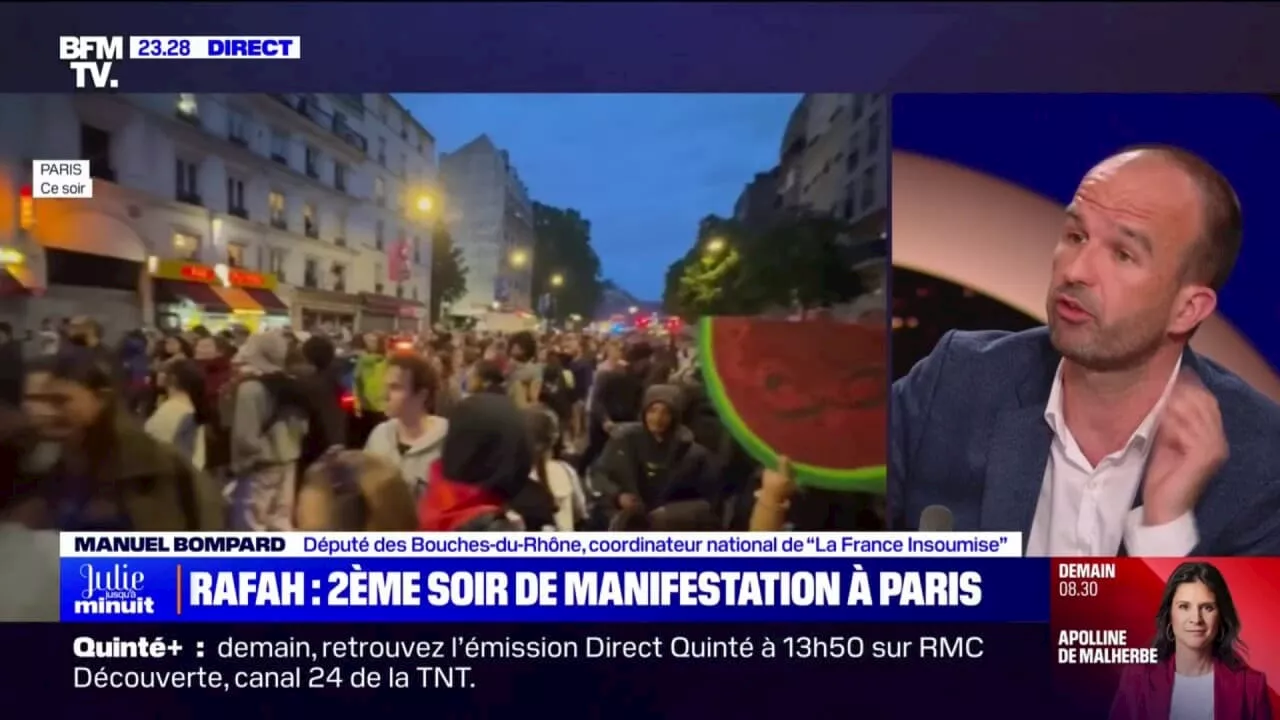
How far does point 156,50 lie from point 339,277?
0.74m

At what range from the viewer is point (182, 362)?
2684 mm

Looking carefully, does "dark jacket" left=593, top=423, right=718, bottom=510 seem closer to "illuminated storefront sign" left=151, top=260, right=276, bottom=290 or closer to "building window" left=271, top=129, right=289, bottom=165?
"illuminated storefront sign" left=151, top=260, right=276, bottom=290

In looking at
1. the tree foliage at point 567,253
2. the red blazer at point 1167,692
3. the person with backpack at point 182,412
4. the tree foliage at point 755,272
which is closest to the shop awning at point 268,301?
the person with backpack at point 182,412

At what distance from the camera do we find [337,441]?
2703mm

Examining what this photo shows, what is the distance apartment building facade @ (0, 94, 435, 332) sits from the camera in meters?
2.67

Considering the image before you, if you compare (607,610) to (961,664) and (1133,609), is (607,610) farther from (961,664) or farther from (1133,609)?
(1133,609)

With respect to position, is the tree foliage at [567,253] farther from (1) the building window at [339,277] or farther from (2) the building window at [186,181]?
(2) the building window at [186,181]

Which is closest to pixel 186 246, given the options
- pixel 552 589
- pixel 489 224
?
pixel 489 224

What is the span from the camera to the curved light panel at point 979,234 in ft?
8.82

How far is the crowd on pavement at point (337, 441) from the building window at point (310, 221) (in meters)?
0.27

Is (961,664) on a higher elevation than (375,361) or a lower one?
lower

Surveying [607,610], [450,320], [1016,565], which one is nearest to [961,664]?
[1016,565]

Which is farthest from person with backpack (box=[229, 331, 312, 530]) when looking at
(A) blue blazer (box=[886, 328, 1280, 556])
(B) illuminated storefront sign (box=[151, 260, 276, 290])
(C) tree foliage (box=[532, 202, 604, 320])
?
(A) blue blazer (box=[886, 328, 1280, 556])

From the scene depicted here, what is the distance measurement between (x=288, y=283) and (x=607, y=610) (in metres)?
1.20
